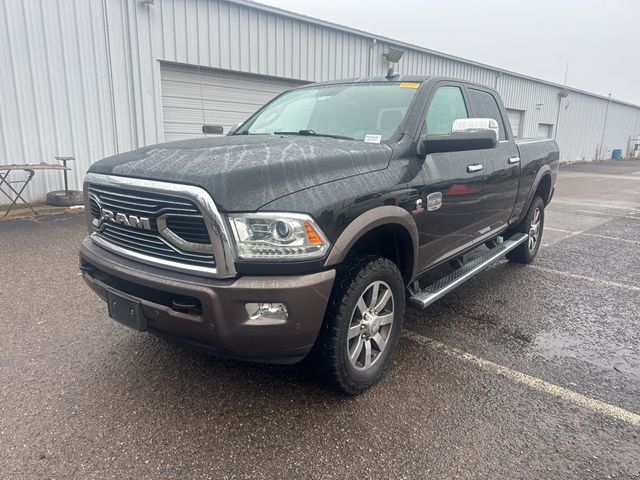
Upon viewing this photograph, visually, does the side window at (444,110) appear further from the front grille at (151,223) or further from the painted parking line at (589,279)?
the painted parking line at (589,279)

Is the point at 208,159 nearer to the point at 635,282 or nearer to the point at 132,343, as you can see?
the point at 132,343

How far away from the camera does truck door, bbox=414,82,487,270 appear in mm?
3131

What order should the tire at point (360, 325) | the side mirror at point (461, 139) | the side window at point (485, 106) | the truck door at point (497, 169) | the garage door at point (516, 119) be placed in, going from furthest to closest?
the garage door at point (516, 119), the side window at point (485, 106), the truck door at point (497, 169), the side mirror at point (461, 139), the tire at point (360, 325)

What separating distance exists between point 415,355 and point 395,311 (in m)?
0.54

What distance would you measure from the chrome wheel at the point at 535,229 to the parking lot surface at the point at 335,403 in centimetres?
140

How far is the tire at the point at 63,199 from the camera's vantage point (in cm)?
807

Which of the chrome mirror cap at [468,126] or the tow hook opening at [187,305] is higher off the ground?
the chrome mirror cap at [468,126]

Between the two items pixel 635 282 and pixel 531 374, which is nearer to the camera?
pixel 531 374

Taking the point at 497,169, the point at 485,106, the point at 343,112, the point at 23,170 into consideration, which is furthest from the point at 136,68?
the point at 497,169

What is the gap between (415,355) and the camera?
327 cm

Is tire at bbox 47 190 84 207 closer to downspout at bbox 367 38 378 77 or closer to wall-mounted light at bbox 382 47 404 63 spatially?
downspout at bbox 367 38 378 77

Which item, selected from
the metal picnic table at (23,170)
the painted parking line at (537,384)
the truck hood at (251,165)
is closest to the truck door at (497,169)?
the painted parking line at (537,384)

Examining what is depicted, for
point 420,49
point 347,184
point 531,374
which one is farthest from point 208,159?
point 420,49

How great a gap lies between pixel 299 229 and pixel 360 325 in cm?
79
